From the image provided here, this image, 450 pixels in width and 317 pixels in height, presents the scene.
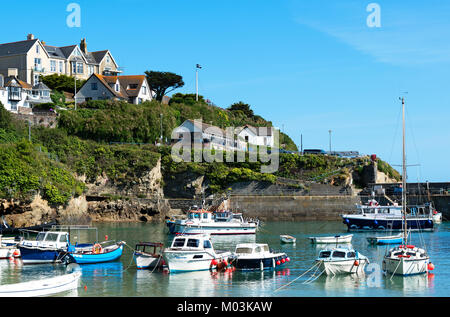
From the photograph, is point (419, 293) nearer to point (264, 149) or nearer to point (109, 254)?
point (109, 254)

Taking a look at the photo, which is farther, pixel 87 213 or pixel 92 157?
pixel 92 157

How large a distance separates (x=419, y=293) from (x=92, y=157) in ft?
157

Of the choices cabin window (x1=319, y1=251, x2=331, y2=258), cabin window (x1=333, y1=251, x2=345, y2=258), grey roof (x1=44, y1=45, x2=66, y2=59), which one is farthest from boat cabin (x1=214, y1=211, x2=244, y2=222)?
grey roof (x1=44, y1=45, x2=66, y2=59)

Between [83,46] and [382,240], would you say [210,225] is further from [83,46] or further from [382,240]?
[83,46]

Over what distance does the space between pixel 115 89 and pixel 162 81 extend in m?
9.71

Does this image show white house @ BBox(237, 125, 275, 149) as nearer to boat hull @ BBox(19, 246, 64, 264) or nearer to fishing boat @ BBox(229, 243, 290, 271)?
fishing boat @ BBox(229, 243, 290, 271)

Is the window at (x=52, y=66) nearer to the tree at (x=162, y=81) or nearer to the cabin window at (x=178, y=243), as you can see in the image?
the tree at (x=162, y=81)

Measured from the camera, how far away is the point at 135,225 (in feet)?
199

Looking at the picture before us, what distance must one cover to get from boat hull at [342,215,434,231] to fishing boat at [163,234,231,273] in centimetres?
2758

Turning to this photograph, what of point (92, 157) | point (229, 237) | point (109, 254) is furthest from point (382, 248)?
point (92, 157)

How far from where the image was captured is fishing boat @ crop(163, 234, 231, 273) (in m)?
31.8

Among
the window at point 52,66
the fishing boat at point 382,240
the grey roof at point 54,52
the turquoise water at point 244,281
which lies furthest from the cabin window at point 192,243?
the grey roof at point 54,52

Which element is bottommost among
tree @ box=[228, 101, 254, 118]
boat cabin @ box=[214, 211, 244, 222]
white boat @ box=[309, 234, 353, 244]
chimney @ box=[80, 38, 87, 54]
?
white boat @ box=[309, 234, 353, 244]

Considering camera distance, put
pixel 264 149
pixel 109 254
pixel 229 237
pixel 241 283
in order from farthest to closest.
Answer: pixel 264 149 < pixel 229 237 < pixel 109 254 < pixel 241 283
